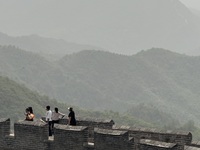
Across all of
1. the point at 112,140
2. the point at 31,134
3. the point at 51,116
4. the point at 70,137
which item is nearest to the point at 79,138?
the point at 70,137

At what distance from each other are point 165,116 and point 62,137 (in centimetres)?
14811

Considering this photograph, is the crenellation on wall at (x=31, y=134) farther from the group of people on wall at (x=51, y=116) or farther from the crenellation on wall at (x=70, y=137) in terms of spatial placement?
the group of people on wall at (x=51, y=116)

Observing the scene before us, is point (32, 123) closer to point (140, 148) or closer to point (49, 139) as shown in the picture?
point (49, 139)

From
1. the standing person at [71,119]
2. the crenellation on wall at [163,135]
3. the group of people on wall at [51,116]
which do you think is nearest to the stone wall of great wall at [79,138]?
the crenellation on wall at [163,135]

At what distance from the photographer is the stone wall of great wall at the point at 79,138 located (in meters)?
10.9

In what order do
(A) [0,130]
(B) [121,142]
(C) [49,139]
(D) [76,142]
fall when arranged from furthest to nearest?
(A) [0,130] → (C) [49,139] → (D) [76,142] → (B) [121,142]

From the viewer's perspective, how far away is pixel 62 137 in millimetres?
12312

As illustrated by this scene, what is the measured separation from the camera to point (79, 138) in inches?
464

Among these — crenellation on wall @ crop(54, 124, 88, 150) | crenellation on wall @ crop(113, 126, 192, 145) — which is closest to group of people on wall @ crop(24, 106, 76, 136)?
crenellation on wall @ crop(113, 126, 192, 145)

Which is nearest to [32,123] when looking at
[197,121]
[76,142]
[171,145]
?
[76,142]

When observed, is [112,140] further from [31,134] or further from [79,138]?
[31,134]

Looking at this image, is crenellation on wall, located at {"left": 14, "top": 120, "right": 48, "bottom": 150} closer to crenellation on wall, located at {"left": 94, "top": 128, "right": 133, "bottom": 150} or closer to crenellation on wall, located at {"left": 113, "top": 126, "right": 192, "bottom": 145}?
crenellation on wall, located at {"left": 94, "top": 128, "right": 133, "bottom": 150}

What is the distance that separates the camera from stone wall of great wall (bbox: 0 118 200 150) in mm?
10945

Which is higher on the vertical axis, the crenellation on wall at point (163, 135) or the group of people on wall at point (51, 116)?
the group of people on wall at point (51, 116)
